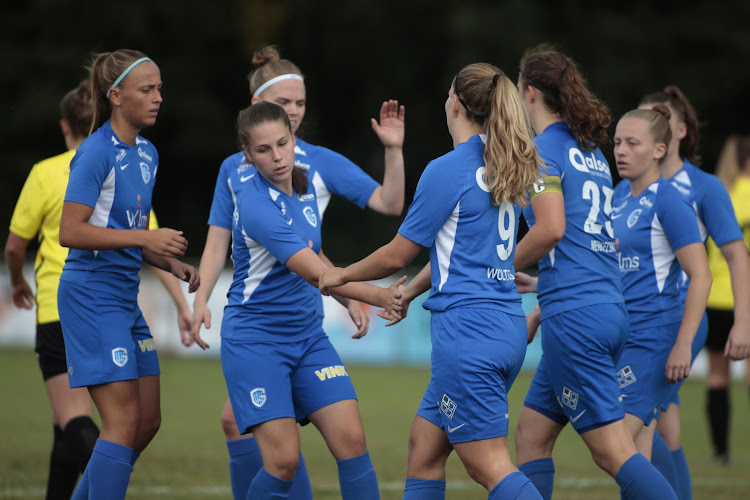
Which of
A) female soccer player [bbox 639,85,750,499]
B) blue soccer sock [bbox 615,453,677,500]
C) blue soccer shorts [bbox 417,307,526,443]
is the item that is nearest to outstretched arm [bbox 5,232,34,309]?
blue soccer shorts [bbox 417,307,526,443]

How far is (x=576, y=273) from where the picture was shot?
420 cm

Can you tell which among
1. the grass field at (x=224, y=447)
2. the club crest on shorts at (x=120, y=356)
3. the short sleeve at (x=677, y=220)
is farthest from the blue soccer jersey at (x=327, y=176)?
the grass field at (x=224, y=447)

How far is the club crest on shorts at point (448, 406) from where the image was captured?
3.65 metres

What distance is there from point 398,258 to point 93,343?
1.45 meters

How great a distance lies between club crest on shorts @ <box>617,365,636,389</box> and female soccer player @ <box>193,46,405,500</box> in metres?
1.23

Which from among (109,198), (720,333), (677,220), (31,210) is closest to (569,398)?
(677,220)

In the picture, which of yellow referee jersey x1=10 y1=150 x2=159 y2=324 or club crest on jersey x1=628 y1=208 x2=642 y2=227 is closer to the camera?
club crest on jersey x1=628 y1=208 x2=642 y2=227

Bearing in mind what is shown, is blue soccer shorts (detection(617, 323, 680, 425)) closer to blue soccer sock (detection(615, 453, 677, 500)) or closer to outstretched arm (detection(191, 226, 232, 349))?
blue soccer sock (detection(615, 453, 677, 500))

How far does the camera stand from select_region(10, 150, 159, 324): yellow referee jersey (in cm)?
533

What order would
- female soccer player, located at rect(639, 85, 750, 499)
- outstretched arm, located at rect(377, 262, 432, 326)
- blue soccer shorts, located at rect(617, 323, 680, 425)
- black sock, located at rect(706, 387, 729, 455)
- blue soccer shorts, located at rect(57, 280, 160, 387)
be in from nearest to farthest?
outstretched arm, located at rect(377, 262, 432, 326) → blue soccer shorts, located at rect(57, 280, 160, 387) → blue soccer shorts, located at rect(617, 323, 680, 425) → female soccer player, located at rect(639, 85, 750, 499) → black sock, located at rect(706, 387, 729, 455)

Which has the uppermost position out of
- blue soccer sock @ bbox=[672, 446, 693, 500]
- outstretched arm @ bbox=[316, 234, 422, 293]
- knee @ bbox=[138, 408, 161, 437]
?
outstretched arm @ bbox=[316, 234, 422, 293]

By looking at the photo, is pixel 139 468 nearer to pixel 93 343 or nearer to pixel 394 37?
pixel 93 343

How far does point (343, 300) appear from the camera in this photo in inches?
186

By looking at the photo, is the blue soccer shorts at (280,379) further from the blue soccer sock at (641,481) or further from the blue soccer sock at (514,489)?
the blue soccer sock at (641,481)
